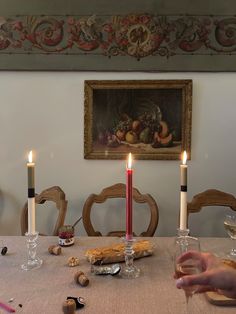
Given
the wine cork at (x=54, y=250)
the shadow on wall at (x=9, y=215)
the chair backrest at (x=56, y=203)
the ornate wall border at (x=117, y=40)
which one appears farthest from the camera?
the shadow on wall at (x=9, y=215)

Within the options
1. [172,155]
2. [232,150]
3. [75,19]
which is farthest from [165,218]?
[75,19]

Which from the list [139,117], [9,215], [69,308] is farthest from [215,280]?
[9,215]

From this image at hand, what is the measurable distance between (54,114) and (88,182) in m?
0.51

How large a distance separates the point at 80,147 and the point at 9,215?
0.68 m

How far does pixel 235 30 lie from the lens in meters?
2.28

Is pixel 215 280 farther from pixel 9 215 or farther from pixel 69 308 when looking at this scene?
pixel 9 215

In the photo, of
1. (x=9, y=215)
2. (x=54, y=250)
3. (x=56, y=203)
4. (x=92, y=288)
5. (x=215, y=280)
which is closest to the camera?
(x=215, y=280)

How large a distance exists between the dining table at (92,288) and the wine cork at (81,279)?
12 mm

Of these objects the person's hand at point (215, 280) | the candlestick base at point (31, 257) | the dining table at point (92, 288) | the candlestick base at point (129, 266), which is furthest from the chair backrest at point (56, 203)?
the person's hand at point (215, 280)

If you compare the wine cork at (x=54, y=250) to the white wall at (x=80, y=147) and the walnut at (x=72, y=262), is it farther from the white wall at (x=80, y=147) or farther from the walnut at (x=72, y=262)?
the white wall at (x=80, y=147)

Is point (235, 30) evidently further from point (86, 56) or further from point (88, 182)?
point (88, 182)

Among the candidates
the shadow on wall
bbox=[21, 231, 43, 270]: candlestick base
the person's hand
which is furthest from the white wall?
the person's hand

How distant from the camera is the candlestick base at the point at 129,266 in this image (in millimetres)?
1177

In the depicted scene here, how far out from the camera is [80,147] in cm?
241
